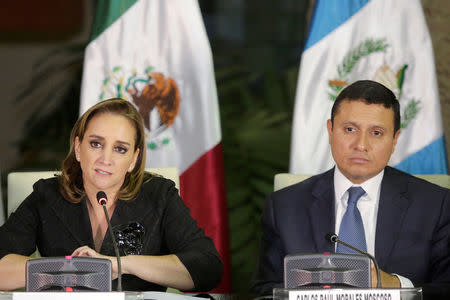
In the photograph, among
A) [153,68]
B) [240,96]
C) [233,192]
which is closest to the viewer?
[153,68]

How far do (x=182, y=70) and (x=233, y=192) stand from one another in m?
1.27

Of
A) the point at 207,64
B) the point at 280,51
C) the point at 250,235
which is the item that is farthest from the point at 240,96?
the point at 207,64

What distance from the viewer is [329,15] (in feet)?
12.7

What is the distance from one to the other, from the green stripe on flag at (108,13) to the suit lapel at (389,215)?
1.84m

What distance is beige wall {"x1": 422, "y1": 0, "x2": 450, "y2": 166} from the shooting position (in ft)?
15.1

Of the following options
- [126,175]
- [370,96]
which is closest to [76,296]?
[126,175]

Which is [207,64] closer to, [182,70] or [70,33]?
[182,70]

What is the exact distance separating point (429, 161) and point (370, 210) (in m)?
1.08

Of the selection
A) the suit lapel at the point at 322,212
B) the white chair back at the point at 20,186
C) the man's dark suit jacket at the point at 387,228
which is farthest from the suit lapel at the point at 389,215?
the white chair back at the point at 20,186

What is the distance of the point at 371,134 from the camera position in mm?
2736

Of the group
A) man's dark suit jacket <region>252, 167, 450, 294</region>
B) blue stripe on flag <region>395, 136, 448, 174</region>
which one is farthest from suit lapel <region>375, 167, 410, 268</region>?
blue stripe on flag <region>395, 136, 448, 174</region>

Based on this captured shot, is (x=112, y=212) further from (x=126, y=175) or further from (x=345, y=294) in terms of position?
(x=345, y=294)

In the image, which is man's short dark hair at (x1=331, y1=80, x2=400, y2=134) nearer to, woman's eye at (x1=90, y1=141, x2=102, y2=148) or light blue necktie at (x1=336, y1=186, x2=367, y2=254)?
light blue necktie at (x1=336, y1=186, x2=367, y2=254)

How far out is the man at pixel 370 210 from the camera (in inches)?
106
